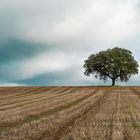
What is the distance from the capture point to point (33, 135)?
13086 mm

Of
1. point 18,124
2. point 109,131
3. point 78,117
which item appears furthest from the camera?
point 78,117

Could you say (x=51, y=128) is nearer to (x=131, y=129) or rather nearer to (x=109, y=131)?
(x=109, y=131)

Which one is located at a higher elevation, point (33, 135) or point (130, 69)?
point (130, 69)

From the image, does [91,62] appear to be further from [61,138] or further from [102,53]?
[61,138]

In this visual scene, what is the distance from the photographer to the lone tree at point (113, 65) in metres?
94.9

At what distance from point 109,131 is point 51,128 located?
2639 mm

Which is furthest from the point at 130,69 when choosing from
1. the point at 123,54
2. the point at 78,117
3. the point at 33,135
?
the point at 33,135

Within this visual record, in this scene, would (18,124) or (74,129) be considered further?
(18,124)

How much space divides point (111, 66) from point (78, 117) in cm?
7661

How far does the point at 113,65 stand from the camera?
311 ft

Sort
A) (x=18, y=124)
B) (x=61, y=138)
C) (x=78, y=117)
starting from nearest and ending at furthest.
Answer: (x=61, y=138) < (x=18, y=124) < (x=78, y=117)

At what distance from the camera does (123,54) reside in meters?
97.9

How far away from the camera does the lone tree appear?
94.9 m

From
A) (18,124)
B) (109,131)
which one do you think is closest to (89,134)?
(109,131)
